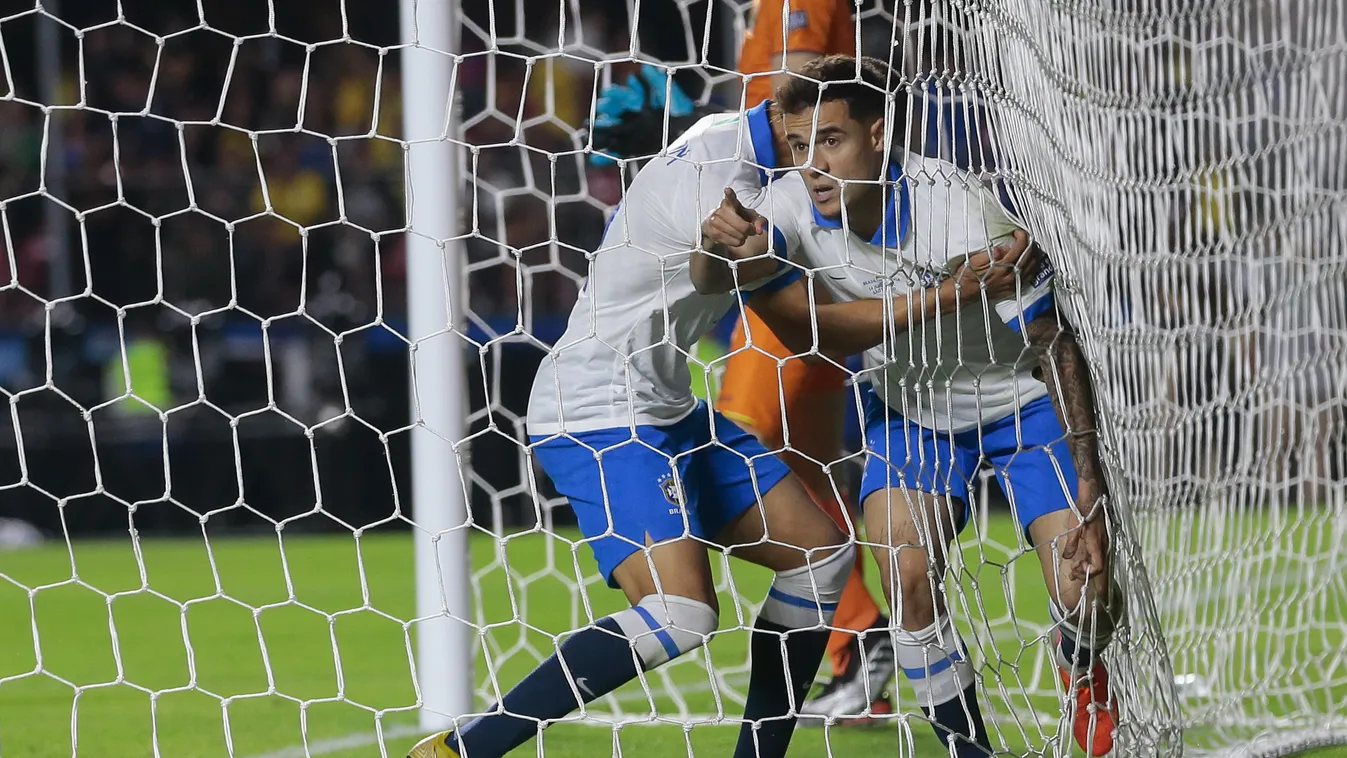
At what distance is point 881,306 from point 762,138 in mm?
381

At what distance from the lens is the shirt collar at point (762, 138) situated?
264 centimetres

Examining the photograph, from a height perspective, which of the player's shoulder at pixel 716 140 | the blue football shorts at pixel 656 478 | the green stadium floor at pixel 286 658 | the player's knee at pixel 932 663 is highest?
the player's shoulder at pixel 716 140

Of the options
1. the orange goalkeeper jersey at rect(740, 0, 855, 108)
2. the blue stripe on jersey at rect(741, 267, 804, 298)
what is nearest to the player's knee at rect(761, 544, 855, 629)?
the blue stripe on jersey at rect(741, 267, 804, 298)

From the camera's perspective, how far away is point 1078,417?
2.61m

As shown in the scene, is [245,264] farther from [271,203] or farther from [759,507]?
[759,507]

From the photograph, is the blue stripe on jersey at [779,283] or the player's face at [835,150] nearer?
the player's face at [835,150]

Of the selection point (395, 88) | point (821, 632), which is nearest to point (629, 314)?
point (821, 632)

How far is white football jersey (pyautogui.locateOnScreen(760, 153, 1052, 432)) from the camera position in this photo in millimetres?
2557

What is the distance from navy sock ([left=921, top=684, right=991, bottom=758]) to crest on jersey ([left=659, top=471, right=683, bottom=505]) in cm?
54

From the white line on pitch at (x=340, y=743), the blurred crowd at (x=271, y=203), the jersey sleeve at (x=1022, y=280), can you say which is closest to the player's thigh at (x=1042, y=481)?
the jersey sleeve at (x=1022, y=280)

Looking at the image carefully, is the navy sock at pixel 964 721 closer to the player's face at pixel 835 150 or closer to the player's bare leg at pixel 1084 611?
the player's bare leg at pixel 1084 611

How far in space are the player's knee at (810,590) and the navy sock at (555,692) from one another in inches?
14.3

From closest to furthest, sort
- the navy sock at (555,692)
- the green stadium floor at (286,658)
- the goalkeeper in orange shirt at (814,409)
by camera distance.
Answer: the navy sock at (555,692), the green stadium floor at (286,658), the goalkeeper in orange shirt at (814,409)

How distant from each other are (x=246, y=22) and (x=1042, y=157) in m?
8.93
